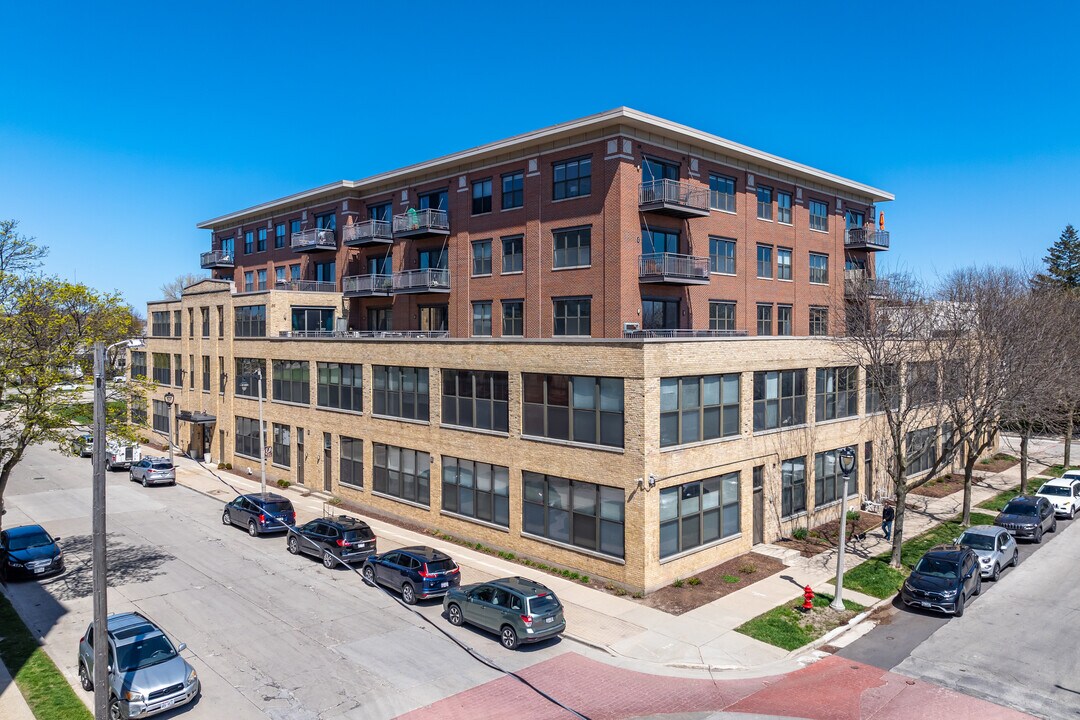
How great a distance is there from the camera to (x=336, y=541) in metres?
27.4

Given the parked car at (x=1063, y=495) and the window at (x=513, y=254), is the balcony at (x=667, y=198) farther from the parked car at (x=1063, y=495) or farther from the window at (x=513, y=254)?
the parked car at (x=1063, y=495)

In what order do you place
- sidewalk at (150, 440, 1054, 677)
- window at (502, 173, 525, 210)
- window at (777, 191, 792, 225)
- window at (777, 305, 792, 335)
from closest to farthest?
sidewalk at (150, 440, 1054, 677), window at (502, 173, 525, 210), window at (777, 191, 792, 225), window at (777, 305, 792, 335)

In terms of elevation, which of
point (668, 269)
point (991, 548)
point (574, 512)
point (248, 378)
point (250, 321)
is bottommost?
point (991, 548)

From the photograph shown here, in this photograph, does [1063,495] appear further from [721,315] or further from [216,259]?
[216,259]

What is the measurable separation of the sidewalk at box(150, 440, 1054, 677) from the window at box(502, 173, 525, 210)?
1695cm

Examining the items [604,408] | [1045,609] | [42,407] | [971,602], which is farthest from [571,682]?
[42,407]

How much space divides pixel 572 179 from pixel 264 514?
2102 centimetres

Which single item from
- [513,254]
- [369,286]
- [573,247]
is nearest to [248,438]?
[369,286]

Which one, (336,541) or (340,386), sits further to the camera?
(340,386)

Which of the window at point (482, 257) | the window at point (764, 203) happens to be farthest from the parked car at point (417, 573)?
the window at point (764, 203)

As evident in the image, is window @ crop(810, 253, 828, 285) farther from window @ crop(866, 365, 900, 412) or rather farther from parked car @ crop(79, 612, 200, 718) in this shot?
parked car @ crop(79, 612, 200, 718)

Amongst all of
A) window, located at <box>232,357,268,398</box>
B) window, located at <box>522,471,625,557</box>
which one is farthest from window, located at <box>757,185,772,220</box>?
window, located at <box>232,357,268,398</box>

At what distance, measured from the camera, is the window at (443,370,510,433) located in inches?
1167

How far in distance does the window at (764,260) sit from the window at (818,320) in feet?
19.2
